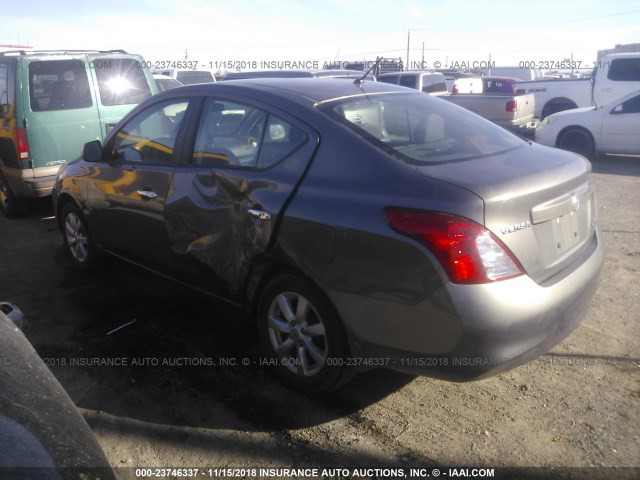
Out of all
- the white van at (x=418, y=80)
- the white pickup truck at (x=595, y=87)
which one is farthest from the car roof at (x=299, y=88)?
the white pickup truck at (x=595, y=87)

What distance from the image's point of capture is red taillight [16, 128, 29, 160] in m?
6.82

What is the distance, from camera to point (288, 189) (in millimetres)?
3238

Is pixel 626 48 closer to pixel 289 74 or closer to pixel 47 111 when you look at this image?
pixel 289 74

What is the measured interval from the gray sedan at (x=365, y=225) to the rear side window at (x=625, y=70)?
13.2 metres

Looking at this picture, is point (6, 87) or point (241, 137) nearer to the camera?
point (241, 137)

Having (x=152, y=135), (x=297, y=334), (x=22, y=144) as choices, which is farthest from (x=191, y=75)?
(x=297, y=334)

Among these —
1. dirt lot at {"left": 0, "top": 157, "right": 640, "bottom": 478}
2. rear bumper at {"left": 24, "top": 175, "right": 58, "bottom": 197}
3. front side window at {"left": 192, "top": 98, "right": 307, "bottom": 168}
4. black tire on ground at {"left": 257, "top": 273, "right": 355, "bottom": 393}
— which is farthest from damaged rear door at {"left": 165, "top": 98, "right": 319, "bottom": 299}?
rear bumper at {"left": 24, "top": 175, "right": 58, "bottom": 197}

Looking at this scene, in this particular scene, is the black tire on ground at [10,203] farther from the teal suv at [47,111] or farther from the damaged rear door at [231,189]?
the damaged rear door at [231,189]

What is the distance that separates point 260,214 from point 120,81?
5419mm

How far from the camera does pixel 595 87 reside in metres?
15.4

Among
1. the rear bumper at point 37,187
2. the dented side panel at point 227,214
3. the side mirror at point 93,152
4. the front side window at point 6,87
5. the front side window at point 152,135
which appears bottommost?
the rear bumper at point 37,187

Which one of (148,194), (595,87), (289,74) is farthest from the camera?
(595,87)

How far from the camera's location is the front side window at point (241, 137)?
11.2ft

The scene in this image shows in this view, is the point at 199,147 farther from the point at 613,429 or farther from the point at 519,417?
the point at 613,429
